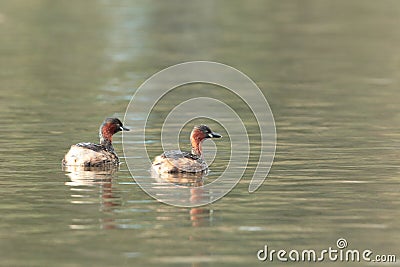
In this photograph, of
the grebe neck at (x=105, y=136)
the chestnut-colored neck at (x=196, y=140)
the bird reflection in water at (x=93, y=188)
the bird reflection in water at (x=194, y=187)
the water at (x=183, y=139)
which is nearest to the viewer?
the water at (x=183, y=139)

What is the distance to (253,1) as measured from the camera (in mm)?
37969

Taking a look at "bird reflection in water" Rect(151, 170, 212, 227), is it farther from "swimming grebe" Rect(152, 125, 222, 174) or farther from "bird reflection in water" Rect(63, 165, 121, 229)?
"bird reflection in water" Rect(63, 165, 121, 229)

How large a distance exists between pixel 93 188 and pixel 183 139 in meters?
3.54

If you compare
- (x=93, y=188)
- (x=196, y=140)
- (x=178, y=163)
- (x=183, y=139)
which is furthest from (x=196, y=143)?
(x=93, y=188)

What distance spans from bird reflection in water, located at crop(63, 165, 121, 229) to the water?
0.08 feet

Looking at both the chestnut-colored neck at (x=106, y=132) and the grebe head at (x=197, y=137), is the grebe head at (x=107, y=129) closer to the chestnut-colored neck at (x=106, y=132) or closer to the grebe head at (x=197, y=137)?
the chestnut-colored neck at (x=106, y=132)

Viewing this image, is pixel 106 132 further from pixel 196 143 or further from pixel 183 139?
pixel 183 139

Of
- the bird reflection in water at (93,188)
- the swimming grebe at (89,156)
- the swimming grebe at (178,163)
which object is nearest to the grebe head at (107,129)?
the swimming grebe at (89,156)

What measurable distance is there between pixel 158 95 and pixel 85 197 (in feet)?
27.6

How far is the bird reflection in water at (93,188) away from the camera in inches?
395

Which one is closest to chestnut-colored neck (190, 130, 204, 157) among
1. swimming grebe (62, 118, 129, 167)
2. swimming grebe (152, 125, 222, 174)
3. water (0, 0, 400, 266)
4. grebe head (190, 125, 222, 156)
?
grebe head (190, 125, 222, 156)

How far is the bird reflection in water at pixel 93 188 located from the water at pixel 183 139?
0.02m

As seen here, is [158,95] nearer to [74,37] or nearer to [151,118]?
[151,118]

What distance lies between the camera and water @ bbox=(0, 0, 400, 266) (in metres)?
9.40
